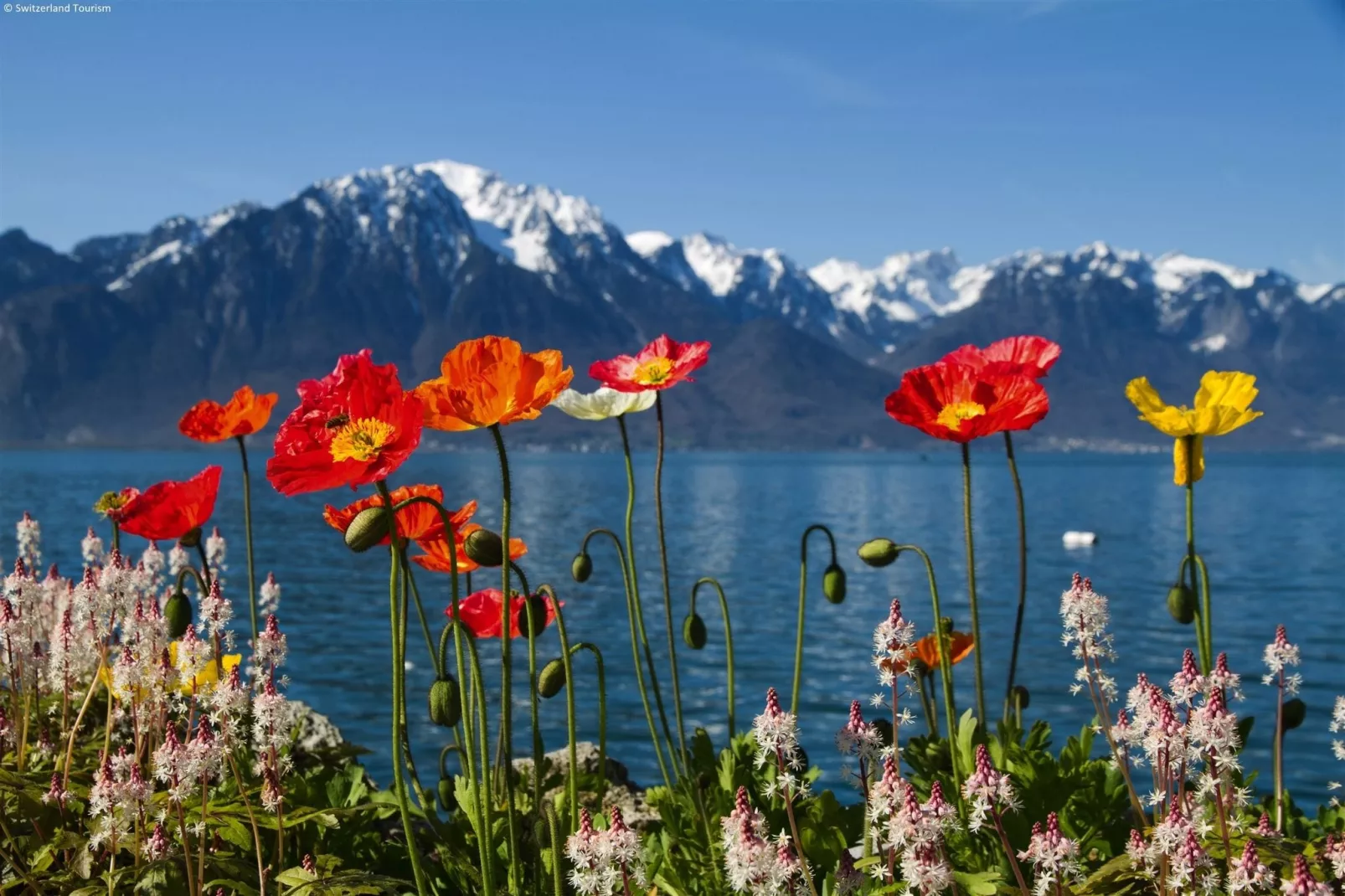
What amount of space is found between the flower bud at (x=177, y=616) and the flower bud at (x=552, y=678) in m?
1.51

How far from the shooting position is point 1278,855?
2807 millimetres

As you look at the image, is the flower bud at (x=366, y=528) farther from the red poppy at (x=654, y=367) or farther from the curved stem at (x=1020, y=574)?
the curved stem at (x=1020, y=574)

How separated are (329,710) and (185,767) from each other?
22.1 metres

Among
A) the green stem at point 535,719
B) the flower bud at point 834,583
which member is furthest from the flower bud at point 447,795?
the flower bud at point 834,583

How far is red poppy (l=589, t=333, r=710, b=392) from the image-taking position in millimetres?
5000

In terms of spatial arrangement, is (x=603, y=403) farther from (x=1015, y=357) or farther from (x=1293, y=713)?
(x=1293, y=713)

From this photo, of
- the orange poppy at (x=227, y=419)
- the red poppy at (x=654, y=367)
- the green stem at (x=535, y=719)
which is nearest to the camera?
the green stem at (x=535, y=719)

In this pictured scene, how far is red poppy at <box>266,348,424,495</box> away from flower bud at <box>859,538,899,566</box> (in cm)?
183

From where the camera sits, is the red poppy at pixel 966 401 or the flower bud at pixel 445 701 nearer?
the flower bud at pixel 445 701

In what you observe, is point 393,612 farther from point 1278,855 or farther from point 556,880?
point 1278,855

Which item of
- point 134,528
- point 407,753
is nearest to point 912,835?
point 407,753

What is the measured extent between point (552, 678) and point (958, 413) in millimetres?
1804

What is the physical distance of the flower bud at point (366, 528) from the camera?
2959 mm

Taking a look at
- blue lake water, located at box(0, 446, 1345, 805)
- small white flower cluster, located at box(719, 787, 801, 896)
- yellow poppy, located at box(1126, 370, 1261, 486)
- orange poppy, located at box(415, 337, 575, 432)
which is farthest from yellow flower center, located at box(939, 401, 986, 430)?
blue lake water, located at box(0, 446, 1345, 805)
